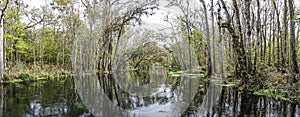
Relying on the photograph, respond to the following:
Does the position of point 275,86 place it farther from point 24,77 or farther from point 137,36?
point 137,36

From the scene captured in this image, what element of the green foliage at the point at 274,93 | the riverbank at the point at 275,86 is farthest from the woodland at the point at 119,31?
the green foliage at the point at 274,93

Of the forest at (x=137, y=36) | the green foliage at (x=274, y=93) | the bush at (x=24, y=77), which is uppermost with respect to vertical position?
the forest at (x=137, y=36)

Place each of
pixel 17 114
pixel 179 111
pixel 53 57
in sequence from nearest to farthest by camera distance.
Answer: pixel 17 114 → pixel 179 111 → pixel 53 57

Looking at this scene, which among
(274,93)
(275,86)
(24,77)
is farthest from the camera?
(24,77)

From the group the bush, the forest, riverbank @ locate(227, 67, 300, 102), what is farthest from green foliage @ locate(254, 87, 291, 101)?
the bush

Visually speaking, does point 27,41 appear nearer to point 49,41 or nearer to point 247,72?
point 49,41

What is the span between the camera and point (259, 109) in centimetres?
733

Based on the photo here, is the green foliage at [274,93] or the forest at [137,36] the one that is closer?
the green foliage at [274,93]

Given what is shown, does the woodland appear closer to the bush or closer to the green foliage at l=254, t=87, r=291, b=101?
the bush

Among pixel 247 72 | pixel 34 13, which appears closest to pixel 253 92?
pixel 247 72

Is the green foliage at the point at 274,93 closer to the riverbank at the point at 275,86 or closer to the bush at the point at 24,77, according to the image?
the riverbank at the point at 275,86

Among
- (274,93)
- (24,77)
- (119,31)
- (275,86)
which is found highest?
(119,31)

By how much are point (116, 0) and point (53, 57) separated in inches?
783

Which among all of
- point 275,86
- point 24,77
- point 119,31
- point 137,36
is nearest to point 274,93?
point 275,86
